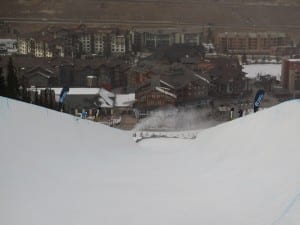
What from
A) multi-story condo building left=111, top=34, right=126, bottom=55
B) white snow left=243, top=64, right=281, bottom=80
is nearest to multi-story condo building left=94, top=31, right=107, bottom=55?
multi-story condo building left=111, top=34, right=126, bottom=55

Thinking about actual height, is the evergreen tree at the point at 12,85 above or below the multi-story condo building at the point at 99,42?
below

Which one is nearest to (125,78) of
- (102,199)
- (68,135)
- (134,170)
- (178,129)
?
(178,129)

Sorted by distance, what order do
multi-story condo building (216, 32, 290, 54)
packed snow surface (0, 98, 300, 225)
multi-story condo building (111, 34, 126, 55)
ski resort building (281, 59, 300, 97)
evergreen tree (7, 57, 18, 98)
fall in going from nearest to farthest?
packed snow surface (0, 98, 300, 225), evergreen tree (7, 57, 18, 98), ski resort building (281, 59, 300, 97), multi-story condo building (111, 34, 126, 55), multi-story condo building (216, 32, 290, 54)

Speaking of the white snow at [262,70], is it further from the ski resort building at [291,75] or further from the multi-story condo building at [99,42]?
the multi-story condo building at [99,42]

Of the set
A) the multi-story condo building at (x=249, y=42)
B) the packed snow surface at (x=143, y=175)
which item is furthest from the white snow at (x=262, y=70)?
the packed snow surface at (x=143, y=175)

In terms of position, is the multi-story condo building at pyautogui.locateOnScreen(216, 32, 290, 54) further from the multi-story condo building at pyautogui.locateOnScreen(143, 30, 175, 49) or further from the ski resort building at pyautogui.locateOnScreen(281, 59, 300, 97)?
the multi-story condo building at pyautogui.locateOnScreen(143, 30, 175, 49)

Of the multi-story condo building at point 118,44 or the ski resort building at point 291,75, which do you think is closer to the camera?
the ski resort building at point 291,75
